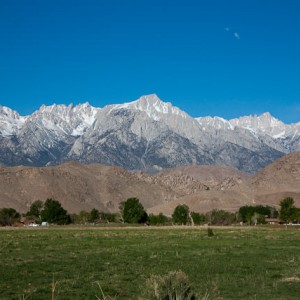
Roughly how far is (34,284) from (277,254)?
71.4 ft

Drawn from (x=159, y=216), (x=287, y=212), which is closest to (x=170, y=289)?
(x=287, y=212)

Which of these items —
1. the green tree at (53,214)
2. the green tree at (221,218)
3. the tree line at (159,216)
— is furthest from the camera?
the green tree at (221,218)

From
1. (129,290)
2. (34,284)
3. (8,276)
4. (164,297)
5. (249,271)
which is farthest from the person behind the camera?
(249,271)

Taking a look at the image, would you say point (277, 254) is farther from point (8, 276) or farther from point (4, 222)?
point (4, 222)

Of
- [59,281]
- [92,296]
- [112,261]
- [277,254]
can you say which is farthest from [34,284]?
[277,254]

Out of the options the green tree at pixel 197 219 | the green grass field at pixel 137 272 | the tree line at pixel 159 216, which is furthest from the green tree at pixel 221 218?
the green grass field at pixel 137 272

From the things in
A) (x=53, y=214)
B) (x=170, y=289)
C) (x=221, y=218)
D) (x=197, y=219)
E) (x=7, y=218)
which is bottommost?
(x=170, y=289)

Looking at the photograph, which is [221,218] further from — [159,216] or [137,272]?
[137,272]

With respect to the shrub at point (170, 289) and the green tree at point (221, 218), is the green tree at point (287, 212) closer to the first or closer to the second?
the green tree at point (221, 218)

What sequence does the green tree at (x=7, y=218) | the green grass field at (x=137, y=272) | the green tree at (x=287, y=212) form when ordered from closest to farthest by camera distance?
the green grass field at (x=137, y=272), the green tree at (x=287, y=212), the green tree at (x=7, y=218)

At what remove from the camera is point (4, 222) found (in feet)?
463

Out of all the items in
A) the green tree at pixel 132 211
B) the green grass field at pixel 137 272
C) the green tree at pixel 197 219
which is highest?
the green tree at pixel 132 211

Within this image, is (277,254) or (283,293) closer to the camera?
(283,293)

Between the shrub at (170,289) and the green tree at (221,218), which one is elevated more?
the green tree at (221,218)
